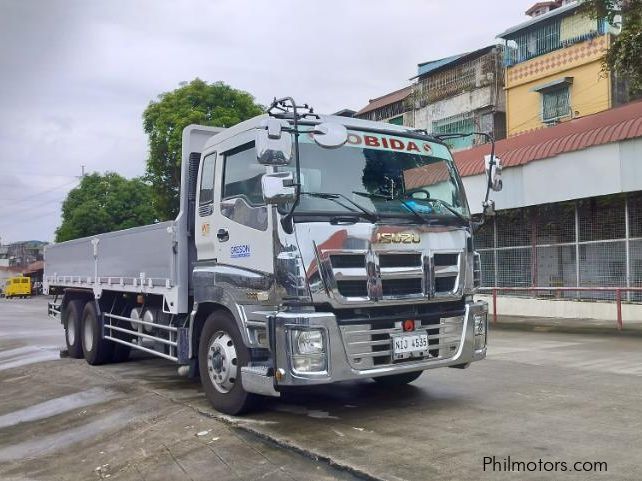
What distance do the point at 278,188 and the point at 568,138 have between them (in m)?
12.1

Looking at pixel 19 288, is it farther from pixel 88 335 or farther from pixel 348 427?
pixel 348 427

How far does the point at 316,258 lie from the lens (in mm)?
5156

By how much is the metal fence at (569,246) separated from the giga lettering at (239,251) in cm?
1079

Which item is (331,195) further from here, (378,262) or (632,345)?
(632,345)

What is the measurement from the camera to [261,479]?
434cm

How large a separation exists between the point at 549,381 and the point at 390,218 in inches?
124

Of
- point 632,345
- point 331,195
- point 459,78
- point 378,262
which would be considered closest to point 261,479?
point 378,262

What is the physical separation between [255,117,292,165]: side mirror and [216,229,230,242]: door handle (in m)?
1.15

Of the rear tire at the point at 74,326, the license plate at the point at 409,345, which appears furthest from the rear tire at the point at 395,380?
the rear tire at the point at 74,326

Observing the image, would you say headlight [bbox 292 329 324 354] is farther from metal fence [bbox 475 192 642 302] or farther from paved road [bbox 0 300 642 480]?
metal fence [bbox 475 192 642 302]

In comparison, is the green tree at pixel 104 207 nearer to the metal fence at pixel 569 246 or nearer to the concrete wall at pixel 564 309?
the metal fence at pixel 569 246

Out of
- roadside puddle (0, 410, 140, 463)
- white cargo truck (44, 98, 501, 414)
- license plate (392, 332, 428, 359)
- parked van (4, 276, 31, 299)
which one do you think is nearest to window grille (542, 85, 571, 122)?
white cargo truck (44, 98, 501, 414)

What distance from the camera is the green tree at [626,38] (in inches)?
437

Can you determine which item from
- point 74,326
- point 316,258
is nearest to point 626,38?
point 316,258
